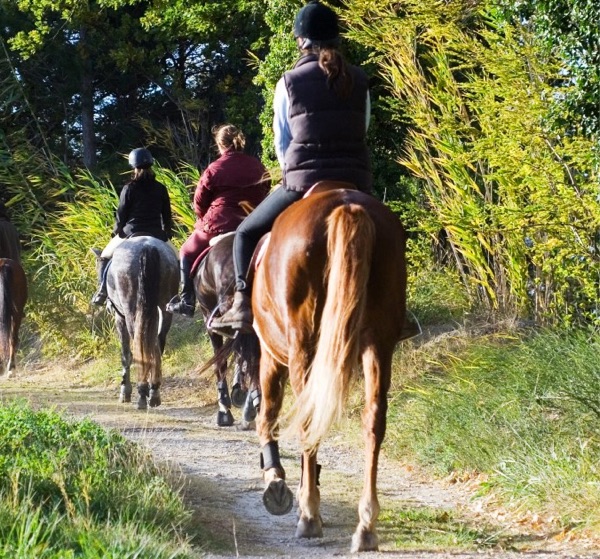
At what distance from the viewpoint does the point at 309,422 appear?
251 inches

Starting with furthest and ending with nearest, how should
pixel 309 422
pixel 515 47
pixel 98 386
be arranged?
pixel 98 386 < pixel 515 47 < pixel 309 422

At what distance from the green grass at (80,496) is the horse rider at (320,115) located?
1.78 m

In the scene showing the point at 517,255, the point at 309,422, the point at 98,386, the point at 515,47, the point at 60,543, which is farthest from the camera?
the point at 98,386

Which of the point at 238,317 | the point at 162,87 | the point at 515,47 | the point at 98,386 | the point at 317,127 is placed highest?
the point at 162,87

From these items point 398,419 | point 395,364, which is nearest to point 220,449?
point 398,419

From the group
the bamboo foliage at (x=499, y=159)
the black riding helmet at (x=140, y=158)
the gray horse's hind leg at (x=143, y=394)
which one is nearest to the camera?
the bamboo foliage at (x=499, y=159)

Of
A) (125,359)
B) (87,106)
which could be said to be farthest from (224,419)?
(87,106)

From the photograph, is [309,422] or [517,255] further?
[517,255]

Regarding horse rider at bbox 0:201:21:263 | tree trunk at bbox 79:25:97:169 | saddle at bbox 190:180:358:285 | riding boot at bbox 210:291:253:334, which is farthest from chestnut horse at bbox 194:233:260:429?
tree trunk at bbox 79:25:97:169

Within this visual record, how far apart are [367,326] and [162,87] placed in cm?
1932

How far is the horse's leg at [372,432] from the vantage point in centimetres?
625

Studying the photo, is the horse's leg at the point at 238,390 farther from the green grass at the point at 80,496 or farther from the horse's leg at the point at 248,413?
the green grass at the point at 80,496

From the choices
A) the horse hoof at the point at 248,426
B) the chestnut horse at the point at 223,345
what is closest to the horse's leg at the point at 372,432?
the chestnut horse at the point at 223,345

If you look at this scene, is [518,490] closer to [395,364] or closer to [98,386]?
[395,364]
